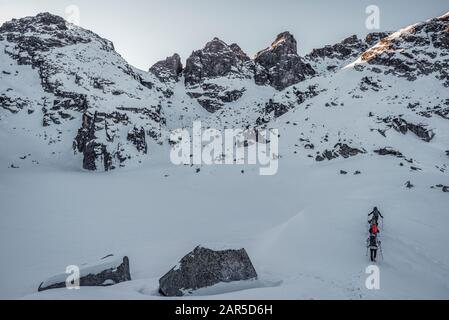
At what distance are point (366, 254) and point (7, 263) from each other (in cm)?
1831

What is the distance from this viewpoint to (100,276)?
480 inches

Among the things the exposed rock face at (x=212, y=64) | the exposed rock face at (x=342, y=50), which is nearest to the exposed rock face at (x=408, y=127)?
the exposed rock face at (x=342, y=50)

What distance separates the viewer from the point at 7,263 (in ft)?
58.2

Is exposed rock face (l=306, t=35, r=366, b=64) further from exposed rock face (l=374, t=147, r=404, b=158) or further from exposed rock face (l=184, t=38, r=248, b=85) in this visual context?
exposed rock face (l=374, t=147, r=404, b=158)

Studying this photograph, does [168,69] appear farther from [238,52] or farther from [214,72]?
[238,52]

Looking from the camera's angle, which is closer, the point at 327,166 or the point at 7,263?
the point at 7,263

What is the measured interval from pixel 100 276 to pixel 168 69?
309ft

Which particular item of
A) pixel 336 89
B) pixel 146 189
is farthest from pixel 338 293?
pixel 336 89

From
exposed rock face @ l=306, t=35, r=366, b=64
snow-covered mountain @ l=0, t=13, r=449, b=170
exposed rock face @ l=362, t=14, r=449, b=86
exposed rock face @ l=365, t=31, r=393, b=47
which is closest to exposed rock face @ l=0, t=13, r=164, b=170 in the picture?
snow-covered mountain @ l=0, t=13, r=449, b=170

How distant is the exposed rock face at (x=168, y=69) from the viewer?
96125 mm

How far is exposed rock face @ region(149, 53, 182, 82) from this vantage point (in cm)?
9612

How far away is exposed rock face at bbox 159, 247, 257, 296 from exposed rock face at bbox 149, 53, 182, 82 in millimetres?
87235

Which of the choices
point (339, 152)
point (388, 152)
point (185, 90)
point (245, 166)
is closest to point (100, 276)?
point (245, 166)
